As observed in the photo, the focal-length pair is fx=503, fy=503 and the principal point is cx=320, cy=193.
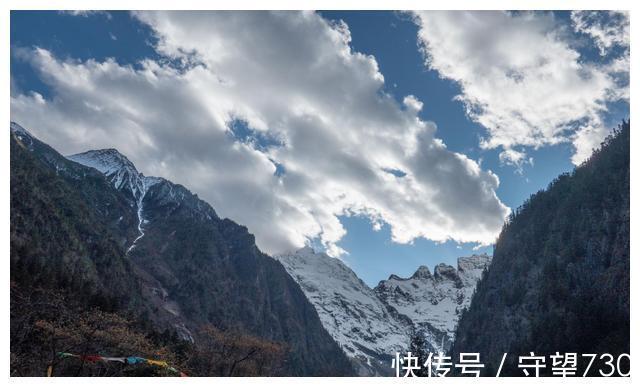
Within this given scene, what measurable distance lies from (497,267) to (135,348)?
13523cm

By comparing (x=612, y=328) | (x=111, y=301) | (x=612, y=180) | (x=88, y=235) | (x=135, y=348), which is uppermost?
(x=612, y=180)

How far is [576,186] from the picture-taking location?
14938 cm

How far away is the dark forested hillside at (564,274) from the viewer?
3767 inches

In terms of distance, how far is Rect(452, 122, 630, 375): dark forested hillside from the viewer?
314ft

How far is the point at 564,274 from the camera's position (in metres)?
119

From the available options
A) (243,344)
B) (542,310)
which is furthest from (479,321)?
(243,344)

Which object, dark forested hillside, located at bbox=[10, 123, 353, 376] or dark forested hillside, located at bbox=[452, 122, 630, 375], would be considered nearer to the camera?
dark forested hillside, located at bbox=[10, 123, 353, 376]

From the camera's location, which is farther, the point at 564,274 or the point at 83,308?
the point at 564,274

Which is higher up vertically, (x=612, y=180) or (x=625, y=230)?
(x=612, y=180)

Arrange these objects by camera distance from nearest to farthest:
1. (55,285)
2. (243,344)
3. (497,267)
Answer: (243,344) → (55,285) → (497,267)

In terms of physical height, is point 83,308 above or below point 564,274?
below

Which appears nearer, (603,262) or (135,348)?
(135,348)

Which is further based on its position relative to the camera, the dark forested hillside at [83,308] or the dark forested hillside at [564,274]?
the dark forested hillside at [564,274]
